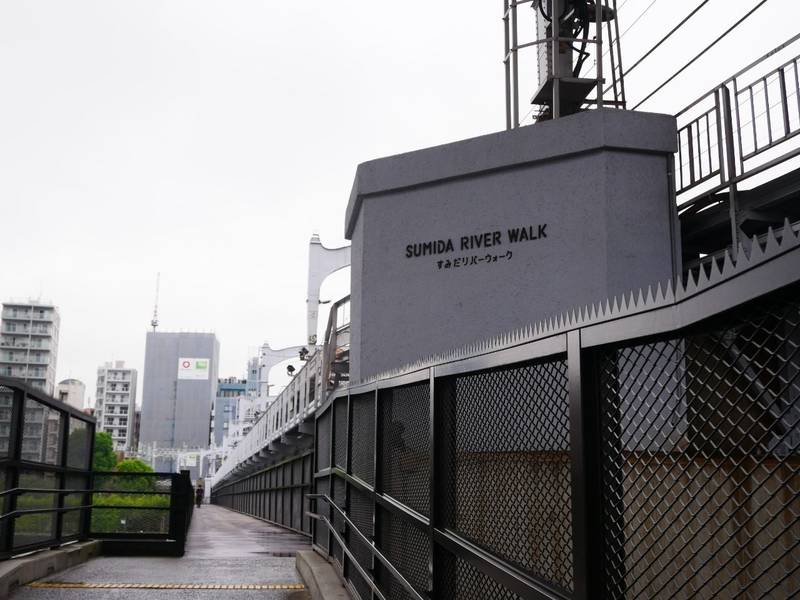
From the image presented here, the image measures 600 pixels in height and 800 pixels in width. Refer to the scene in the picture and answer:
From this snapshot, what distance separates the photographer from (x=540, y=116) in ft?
49.2

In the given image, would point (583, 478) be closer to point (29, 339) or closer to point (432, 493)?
point (432, 493)

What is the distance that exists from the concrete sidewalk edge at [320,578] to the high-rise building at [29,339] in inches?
6288

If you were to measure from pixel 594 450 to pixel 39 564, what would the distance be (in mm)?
8094

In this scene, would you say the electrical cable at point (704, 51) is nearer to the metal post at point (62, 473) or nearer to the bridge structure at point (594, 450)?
the bridge structure at point (594, 450)

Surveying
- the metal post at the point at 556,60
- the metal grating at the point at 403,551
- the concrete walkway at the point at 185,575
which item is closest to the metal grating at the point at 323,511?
the concrete walkway at the point at 185,575

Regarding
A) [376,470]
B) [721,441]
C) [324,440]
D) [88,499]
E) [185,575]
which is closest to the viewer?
[721,441]

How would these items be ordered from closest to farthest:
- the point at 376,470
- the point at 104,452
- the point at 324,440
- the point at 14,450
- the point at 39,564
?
the point at 376,470
the point at 14,450
the point at 39,564
the point at 324,440
the point at 104,452

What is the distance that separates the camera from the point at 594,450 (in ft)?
8.75

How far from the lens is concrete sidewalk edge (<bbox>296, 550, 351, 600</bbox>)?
753 centimetres

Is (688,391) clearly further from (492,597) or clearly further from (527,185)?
(527,185)

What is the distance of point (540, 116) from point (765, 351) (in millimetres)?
13491

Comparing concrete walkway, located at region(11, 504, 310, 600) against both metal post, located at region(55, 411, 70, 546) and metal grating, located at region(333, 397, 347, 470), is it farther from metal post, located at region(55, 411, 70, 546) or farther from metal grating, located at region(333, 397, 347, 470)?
metal grating, located at region(333, 397, 347, 470)

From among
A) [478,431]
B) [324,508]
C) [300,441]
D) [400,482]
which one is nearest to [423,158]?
[324,508]

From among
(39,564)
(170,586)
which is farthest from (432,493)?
(39,564)
